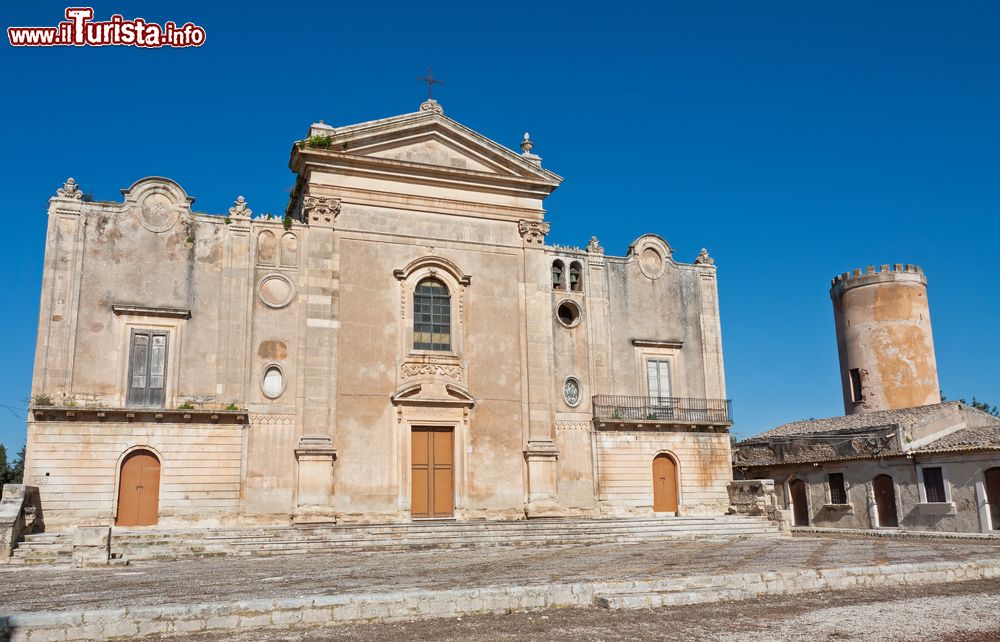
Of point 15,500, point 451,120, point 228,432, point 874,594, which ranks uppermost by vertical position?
point 451,120

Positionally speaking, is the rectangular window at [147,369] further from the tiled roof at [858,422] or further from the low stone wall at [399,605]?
the tiled roof at [858,422]

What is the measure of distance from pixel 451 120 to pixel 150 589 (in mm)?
18011

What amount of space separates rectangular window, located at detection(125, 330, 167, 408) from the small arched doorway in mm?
23895

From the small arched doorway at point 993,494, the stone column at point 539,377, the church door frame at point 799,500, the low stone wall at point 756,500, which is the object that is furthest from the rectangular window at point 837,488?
the stone column at point 539,377

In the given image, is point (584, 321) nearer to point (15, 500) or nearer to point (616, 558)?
point (616, 558)

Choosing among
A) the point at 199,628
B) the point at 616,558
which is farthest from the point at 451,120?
the point at 199,628

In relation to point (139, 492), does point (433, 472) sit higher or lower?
higher

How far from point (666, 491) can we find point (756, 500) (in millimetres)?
2759

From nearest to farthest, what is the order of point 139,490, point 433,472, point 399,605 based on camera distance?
point 399,605
point 139,490
point 433,472

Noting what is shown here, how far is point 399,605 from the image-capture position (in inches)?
386

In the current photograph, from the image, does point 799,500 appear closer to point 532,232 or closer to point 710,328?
point 710,328

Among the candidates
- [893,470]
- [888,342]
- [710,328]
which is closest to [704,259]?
[710,328]

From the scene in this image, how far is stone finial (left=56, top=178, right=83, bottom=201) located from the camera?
2312 centimetres

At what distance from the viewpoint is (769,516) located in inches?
1048
